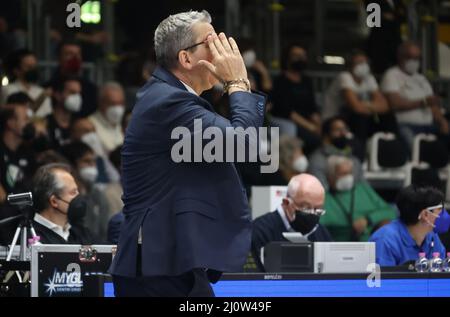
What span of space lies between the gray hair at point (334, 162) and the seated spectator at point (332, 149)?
7.3 inches

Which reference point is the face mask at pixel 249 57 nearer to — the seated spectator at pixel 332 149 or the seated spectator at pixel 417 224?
the seated spectator at pixel 332 149

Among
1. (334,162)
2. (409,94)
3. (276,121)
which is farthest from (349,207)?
(409,94)

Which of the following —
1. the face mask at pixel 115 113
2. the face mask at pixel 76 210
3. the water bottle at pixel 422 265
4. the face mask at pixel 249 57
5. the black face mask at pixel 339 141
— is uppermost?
the face mask at pixel 249 57

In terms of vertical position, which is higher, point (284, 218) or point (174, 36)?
point (174, 36)

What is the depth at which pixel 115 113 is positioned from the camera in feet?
42.6

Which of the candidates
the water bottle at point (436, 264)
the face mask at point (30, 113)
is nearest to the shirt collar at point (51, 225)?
the water bottle at point (436, 264)

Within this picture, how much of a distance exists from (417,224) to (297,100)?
4.57 metres

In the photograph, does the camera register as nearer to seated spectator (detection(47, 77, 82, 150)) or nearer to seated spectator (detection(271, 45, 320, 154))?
seated spectator (detection(47, 77, 82, 150))

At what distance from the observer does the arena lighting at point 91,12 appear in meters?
14.0

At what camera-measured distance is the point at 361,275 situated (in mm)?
7316

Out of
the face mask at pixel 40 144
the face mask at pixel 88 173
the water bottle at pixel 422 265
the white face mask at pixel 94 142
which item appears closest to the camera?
the water bottle at pixel 422 265

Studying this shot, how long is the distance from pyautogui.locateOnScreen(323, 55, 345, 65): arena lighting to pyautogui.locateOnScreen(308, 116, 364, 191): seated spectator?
248cm

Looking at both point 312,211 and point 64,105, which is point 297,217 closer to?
point 312,211
